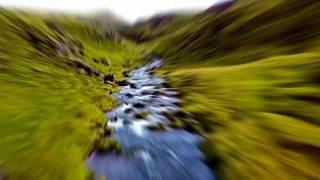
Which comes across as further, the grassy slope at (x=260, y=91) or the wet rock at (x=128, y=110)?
the wet rock at (x=128, y=110)

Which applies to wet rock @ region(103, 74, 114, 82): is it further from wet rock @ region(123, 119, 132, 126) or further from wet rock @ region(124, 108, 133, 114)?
wet rock @ region(123, 119, 132, 126)

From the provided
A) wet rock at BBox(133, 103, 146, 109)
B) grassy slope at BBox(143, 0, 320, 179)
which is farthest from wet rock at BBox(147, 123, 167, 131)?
wet rock at BBox(133, 103, 146, 109)

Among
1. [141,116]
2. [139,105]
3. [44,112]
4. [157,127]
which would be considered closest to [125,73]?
[139,105]

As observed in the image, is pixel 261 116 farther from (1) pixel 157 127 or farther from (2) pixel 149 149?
(2) pixel 149 149

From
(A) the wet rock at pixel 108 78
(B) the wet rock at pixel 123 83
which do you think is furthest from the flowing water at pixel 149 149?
(A) the wet rock at pixel 108 78

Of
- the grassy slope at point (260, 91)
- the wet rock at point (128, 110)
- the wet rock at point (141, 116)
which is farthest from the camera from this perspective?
the wet rock at point (128, 110)

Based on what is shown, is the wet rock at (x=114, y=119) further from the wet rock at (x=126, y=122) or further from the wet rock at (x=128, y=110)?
the wet rock at (x=128, y=110)
